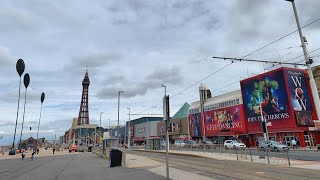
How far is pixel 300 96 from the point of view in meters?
53.4

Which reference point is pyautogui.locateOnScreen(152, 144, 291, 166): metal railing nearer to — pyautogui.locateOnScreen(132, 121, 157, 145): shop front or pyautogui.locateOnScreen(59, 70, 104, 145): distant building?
pyautogui.locateOnScreen(132, 121, 157, 145): shop front

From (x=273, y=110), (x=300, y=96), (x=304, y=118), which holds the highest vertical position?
(x=300, y=96)

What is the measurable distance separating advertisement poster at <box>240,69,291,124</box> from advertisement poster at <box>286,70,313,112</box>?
1.25 meters

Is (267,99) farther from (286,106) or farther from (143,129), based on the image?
(143,129)

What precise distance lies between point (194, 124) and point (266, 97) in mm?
33680

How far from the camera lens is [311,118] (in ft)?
172

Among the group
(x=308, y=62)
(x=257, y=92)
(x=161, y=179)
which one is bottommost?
(x=161, y=179)

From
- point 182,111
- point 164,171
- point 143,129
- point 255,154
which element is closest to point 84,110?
point 143,129

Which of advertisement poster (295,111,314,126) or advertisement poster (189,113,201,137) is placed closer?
advertisement poster (295,111,314,126)

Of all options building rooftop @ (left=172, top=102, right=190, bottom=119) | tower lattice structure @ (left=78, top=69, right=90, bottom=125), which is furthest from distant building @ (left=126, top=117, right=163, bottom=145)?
tower lattice structure @ (left=78, top=69, right=90, bottom=125)

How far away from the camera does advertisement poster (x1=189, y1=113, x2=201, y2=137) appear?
85119 mm

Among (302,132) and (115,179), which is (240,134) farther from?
(115,179)

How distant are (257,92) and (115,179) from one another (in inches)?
1985

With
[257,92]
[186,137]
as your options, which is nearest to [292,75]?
[257,92]
